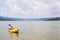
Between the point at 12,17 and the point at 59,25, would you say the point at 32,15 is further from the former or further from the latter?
the point at 59,25

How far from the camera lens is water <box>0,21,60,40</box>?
6.27ft

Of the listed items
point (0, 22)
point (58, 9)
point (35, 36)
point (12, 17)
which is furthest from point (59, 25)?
point (0, 22)

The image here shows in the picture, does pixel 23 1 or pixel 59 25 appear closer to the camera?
pixel 23 1

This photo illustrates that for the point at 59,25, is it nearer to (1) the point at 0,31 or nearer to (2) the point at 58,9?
(2) the point at 58,9

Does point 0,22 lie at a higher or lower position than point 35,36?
higher

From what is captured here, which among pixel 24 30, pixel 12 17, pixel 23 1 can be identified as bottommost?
pixel 24 30

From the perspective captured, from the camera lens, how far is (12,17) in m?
1.92

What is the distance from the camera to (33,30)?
199 cm

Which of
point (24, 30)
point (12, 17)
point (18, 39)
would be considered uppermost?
point (12, 17)

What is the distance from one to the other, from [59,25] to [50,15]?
8.0 inches

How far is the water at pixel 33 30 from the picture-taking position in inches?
75.3

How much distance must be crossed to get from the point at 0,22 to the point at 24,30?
33 cm

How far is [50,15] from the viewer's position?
6.41 feet

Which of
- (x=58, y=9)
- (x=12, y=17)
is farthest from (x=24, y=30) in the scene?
(x=58, y=9)
